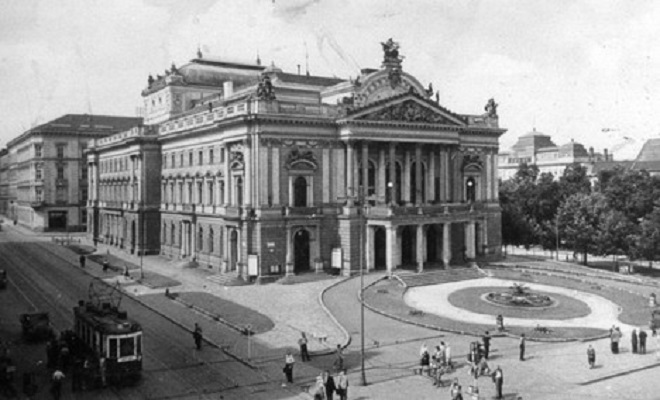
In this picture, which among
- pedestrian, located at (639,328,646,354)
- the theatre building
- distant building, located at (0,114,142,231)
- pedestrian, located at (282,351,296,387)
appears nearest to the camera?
pedestrian, located at (282,351,296,387)

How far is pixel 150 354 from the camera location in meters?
34.1

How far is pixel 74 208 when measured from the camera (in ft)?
379

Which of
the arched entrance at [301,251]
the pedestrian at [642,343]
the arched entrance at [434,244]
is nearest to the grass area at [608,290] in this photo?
the arched entrance at [434,244]

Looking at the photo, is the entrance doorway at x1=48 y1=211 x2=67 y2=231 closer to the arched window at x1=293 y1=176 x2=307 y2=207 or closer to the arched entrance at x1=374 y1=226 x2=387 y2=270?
the arched window at x1=293 y1=176 x2=307 y2=207

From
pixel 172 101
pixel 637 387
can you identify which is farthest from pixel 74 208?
pixel 637 387

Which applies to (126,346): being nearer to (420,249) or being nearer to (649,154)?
(420,249)

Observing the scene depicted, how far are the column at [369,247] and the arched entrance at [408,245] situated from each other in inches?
171

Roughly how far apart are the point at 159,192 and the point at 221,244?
833 inches

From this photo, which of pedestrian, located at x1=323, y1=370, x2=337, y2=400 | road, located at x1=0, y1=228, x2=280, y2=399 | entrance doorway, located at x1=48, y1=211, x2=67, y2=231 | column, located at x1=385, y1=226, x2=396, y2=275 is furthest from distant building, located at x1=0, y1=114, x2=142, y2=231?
pedestrian, located at x1=323, y1=370, x2=337, y2=400

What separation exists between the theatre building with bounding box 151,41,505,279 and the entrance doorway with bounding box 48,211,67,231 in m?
51.7

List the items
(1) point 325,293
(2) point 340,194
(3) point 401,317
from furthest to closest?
(2) point 340,194 → (1) point 325,293 → (3) point 401,317

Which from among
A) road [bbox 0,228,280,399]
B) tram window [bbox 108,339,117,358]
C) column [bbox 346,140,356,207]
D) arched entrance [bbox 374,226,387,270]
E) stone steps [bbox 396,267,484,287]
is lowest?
road [bbox 0,228,280,399]

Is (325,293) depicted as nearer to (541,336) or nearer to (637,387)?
(541,336)

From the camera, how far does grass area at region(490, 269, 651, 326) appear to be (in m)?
42.5
